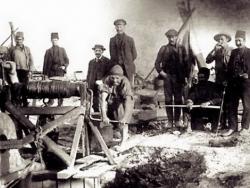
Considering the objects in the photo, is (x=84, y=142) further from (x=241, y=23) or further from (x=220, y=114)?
(x=241, y=23)

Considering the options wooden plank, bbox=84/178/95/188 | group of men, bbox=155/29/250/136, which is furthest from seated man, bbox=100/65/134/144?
wooden plank, bbox=84/178/95/188

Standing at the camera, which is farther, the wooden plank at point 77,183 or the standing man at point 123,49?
the standing man at point 123,49

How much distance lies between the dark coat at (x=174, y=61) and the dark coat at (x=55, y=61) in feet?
10.6

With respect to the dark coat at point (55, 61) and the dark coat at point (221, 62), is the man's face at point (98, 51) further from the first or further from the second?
the dark coat at point (221, 62)

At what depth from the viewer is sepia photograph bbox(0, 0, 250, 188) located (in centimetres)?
588

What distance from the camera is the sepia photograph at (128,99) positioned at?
5.88m

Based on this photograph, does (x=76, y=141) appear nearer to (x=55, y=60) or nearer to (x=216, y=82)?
(x=216, y=82)

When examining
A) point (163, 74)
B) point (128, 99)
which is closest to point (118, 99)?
point (128, 99)

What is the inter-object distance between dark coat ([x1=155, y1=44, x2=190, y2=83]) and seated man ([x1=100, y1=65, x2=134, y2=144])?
185cm

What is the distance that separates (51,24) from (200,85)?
9.04m

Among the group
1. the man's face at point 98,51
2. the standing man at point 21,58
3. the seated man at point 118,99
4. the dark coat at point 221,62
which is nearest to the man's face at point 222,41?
the dark coat at point 221,62

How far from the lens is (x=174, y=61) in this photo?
32.4 feet

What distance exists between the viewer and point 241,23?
1267cm

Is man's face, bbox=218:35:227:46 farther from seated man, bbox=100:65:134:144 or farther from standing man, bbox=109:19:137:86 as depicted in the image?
seated man, bbox=100:65:134:144
